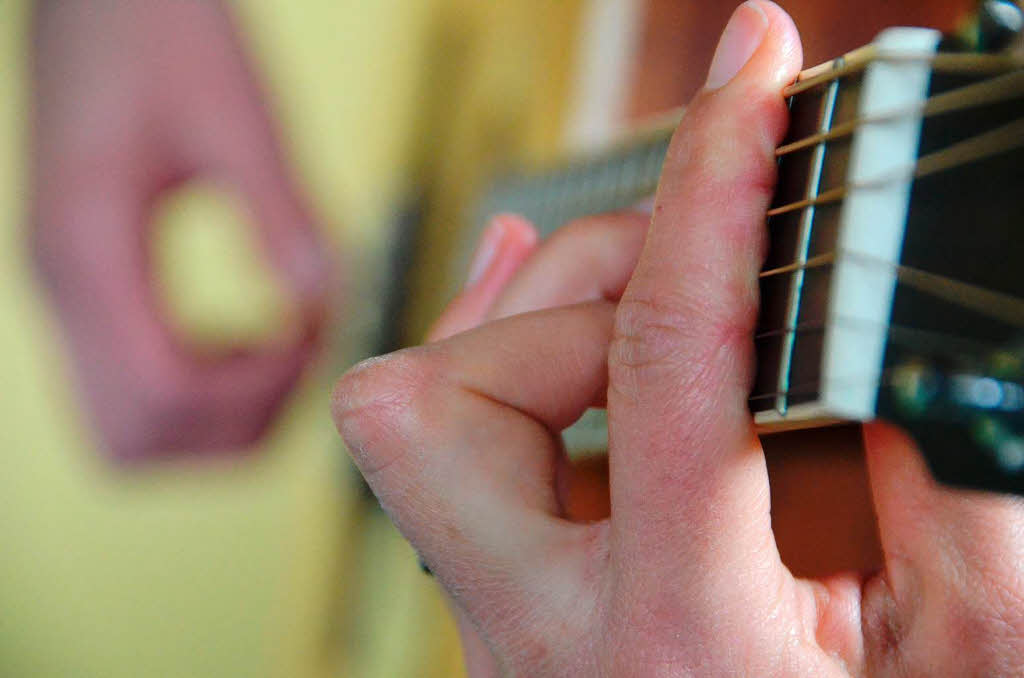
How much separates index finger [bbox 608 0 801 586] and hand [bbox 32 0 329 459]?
0.78 metres

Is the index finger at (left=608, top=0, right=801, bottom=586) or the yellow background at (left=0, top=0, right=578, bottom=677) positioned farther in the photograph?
the yellow background at (left=0, top=0, right=578, bottom=677)

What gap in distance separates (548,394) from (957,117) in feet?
0.77

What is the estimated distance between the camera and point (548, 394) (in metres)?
0.50

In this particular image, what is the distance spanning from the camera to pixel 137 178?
1.02 meters

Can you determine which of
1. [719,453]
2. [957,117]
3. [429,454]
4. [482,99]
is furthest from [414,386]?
[482,99]

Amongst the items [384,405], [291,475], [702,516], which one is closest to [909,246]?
[702,516]

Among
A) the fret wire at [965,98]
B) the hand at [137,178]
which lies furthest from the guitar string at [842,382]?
the hand at [137,178]

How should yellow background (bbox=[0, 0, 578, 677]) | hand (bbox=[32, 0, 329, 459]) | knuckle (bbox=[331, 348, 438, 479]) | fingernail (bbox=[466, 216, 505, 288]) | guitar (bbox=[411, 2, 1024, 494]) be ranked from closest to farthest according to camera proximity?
guitar (bbox=[411, 2, 1024, 494])
knuckle (bbox=[331, 348, 438, 479])
fingernail (bbox=[466, 216, 505, 288])
hand (bbox=[32, 0, 329, 459])
yellow background (bbox=[0, 0, 578, 677])

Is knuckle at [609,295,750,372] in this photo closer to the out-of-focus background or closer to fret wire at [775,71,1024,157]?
fret wire at [775,71,1024,157]

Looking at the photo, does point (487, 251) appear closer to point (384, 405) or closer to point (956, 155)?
point (384, 405)

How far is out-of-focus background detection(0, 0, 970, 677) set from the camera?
1.09 m

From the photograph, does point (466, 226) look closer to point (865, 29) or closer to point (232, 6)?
point (232, 6)

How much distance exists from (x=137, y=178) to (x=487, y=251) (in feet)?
1.69

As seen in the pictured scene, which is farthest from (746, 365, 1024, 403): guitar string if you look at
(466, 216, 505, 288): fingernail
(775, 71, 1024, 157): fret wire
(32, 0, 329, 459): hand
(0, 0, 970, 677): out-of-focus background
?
(32, 0, 329, 459): hand
